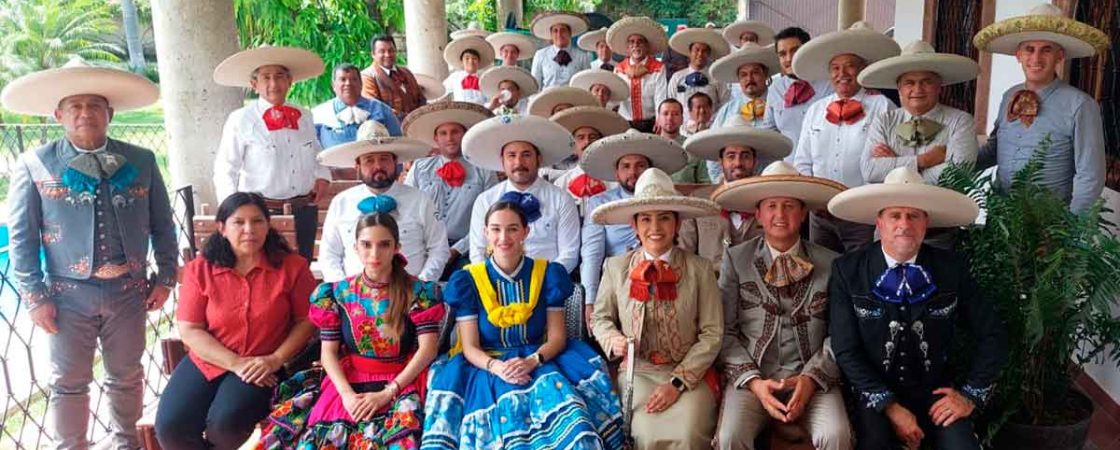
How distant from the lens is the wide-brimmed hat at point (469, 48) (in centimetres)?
870

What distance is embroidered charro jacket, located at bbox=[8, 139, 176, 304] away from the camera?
3.64m

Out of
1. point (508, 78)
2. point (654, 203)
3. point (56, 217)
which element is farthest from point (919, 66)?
point (56, 217)

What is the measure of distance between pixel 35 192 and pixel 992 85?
6.38m

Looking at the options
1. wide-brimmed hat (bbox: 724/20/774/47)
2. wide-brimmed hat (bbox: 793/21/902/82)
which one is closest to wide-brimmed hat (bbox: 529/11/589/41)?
wide-brimmed hat (bbox: 724/20/774/47)

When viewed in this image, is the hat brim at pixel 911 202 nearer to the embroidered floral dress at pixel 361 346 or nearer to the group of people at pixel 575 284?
the group of people at pixel 575 284

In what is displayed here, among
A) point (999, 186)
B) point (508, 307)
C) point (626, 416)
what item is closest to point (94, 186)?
point (508, 307)

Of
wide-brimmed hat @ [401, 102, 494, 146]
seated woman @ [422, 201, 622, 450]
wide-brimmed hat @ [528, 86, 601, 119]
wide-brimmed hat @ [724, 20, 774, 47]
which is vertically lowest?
seated woman @ [422, 201, 622, 450]

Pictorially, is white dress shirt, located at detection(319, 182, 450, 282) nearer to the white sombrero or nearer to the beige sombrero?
the white sombrero

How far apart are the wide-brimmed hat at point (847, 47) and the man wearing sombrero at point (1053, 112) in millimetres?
618

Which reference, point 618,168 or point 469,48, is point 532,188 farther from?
point 469,48

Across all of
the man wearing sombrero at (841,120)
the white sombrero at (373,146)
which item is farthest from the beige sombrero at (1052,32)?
the white sombrero at (373,146)

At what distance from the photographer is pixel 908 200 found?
3.18 metres

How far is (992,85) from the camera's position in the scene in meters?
6.42

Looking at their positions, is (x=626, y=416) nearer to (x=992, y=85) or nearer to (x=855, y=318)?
(x=855, y=318)
